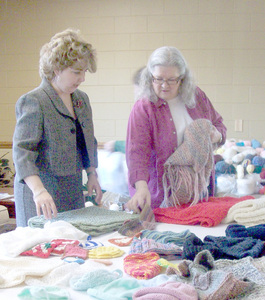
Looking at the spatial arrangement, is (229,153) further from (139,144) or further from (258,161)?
(139,144)

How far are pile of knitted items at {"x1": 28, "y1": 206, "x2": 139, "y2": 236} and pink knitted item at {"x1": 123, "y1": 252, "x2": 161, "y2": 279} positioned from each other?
302mm

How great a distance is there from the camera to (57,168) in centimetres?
163

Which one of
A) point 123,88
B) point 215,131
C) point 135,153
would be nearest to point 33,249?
A: point 135,153

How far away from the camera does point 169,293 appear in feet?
2.77

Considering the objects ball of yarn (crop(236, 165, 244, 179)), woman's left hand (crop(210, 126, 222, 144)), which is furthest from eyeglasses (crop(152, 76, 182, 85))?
ball of yarn (crop(236, 165, 244, 179))

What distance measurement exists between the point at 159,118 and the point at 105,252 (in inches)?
31.5

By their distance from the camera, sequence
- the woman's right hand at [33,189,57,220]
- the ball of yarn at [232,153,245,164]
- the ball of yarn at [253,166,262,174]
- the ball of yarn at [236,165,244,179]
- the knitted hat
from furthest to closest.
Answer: the ball of yarn at [232,153,245,164], the ball of yarn at [253,166,262,174], the ball of yarn at [236,165,244,179], the woman's right hand at [33,189,57,220], the knitted hat

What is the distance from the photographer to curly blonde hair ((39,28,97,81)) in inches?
62.8

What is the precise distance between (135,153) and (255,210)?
→ 20.8 inches

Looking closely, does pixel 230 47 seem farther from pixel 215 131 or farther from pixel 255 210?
pixel 255 210

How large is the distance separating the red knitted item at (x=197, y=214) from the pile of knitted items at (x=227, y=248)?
36 cm

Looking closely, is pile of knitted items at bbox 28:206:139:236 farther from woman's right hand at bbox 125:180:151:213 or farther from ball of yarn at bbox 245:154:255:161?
ball of yarn at bbox 245:154:255:161

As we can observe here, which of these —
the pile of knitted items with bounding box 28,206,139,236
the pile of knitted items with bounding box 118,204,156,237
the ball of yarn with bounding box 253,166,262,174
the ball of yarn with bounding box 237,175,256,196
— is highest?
the pile of knitted items with bounding box 28,206,139,236

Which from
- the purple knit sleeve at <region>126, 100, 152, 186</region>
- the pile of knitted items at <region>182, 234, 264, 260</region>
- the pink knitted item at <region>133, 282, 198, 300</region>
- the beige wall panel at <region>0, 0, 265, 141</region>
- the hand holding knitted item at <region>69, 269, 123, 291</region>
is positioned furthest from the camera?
the beige wall panel at <region>0, 0, 265, 141</region>
